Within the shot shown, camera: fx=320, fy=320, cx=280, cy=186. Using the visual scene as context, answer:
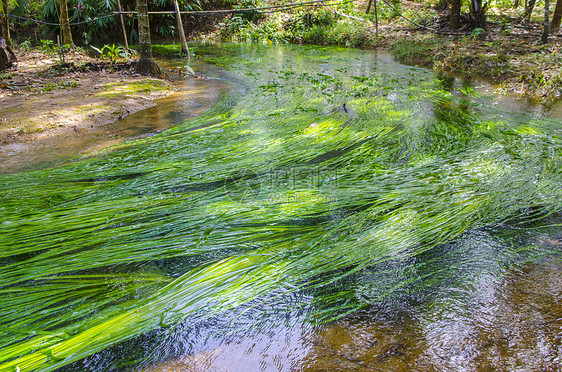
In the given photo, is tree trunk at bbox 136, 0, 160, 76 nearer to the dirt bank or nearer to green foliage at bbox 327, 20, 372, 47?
the dirt bank

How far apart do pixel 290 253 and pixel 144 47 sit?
16.6ft

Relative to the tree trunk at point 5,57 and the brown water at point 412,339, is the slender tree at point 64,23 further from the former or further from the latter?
the brown water at point 412,339

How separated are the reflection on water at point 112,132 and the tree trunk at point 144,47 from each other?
74cm

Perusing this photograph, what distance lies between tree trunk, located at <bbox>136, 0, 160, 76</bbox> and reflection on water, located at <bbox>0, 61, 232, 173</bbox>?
0.74 metres

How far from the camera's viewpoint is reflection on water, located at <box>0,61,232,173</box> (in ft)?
8.94

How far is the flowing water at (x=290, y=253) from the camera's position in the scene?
1224mm

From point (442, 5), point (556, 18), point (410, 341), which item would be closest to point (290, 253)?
point (410, 341)

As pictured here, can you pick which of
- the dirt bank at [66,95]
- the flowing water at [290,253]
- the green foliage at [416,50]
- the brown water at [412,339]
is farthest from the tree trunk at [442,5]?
the brown water at [412,339]

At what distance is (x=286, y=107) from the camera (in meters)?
4.23

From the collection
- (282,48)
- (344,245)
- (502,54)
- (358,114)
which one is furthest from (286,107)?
(282,48)

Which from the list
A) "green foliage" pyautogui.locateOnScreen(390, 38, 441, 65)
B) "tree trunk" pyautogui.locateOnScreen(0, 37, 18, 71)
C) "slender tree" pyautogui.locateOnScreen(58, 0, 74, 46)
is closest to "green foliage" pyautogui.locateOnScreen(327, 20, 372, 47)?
"green foliage" pyautogui.locateOnScreen(390, 38, 441, 65)

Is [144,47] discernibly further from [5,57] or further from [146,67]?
[5,57]

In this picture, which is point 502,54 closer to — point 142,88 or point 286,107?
point 286,107

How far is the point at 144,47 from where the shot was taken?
17.5 ft
